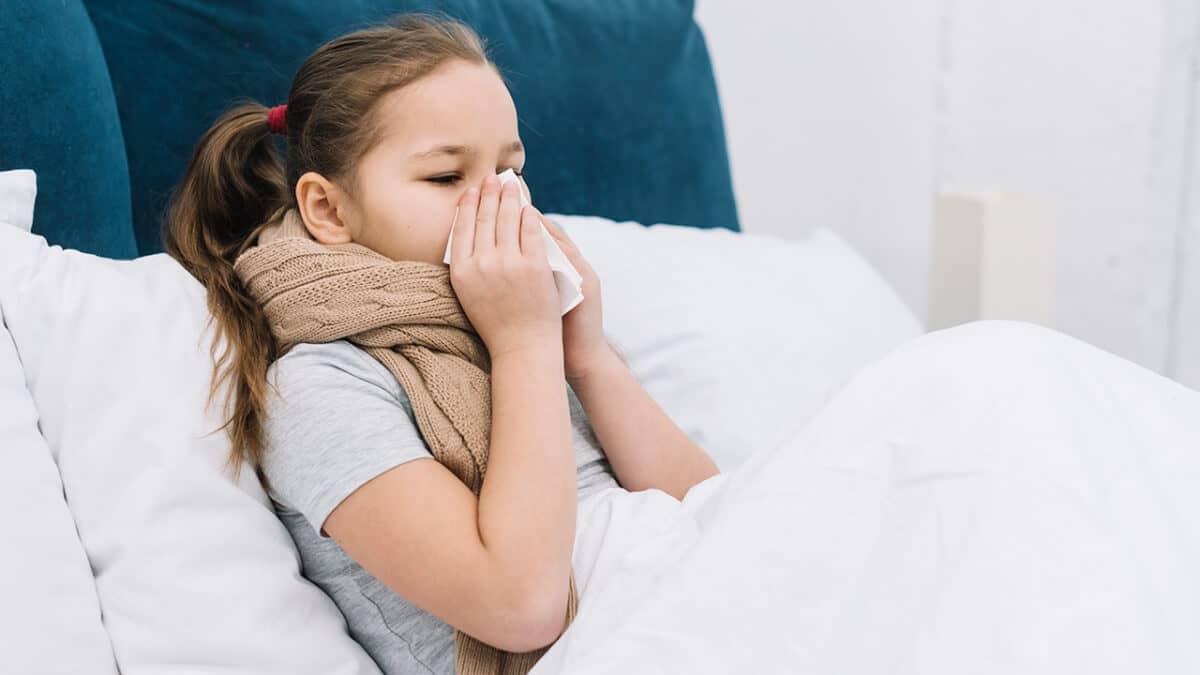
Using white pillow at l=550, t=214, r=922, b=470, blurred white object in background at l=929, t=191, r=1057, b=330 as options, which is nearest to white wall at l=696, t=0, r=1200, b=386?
blurred white object in background at l=929, t=191, r=1057, b=330

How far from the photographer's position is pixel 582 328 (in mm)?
1046

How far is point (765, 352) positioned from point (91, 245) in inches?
29.4

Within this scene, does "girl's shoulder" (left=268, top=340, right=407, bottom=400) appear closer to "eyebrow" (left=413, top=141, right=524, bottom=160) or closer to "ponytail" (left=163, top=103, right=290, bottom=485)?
"ponytail" (left=163, top=103, right=290, bottom=485)

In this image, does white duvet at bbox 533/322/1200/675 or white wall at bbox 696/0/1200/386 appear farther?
white wall at bbox 696/0/1200/386

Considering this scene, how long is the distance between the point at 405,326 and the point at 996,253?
51.0 inches

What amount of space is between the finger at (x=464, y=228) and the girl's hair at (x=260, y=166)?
0.10 metres

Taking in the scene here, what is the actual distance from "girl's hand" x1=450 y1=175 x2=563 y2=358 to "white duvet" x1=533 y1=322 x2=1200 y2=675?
20 cm

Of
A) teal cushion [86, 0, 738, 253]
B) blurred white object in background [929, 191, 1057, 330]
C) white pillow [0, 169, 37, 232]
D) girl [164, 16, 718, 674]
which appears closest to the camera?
girl [164, 16, 718, 674]

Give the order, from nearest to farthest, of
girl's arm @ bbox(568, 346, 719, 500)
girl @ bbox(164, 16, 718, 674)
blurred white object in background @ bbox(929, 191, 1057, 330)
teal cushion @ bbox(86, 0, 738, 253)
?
1. girl @ bbox(164, 16, 718, 674)
2. girl's arm @ bbox(568, 346, 719, 500)
3. teal cushion @ bbox(86, 0, 738, 253)
4. blurred white object in background @ bbox(929, 191, 1057, 330)

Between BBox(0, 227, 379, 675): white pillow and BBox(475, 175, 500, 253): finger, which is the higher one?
BBox(475, 175, 500, 253): finger

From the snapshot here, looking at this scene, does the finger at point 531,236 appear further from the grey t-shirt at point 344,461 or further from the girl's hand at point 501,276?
the grey t-shirt at point 344,461

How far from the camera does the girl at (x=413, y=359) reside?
776 millimetres

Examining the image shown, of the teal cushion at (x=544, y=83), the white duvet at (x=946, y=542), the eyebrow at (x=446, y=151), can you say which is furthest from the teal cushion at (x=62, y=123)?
the white duvet at (x=946, y=542)

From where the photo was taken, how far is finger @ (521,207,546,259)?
0.94 meters
